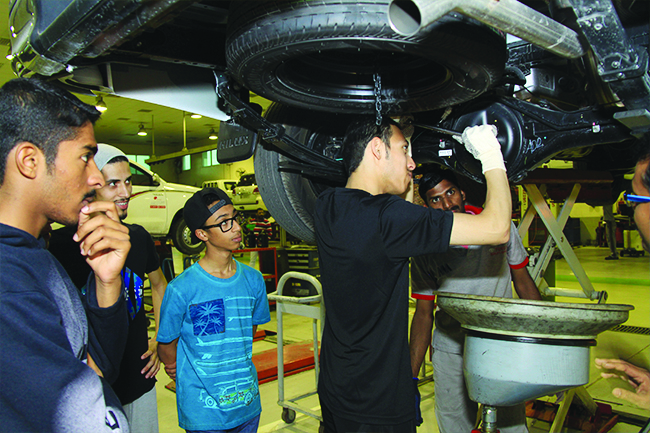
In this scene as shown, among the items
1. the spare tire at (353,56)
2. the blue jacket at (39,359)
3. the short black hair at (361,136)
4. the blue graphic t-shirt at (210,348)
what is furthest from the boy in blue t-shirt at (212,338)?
the blue jacket at (39,359)

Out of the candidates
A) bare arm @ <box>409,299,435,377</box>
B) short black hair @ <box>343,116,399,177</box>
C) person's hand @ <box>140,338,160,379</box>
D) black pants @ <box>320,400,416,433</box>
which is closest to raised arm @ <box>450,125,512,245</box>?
short black hair @ <box>343,116,399,177</box>

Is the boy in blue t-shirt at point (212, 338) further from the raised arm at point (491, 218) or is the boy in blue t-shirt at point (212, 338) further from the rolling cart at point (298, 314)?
the raised arm at point (491, 218)

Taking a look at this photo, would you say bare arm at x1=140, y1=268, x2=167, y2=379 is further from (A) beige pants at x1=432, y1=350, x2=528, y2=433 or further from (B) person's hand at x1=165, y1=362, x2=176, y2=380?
(A) beige pants at x1=432, y1=350, x2=528, y2=433

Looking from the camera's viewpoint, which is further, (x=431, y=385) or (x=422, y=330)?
(x=431, y=385)

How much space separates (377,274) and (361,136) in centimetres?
58

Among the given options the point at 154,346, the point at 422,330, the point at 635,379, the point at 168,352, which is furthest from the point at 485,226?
the point at 154,346

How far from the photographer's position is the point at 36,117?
100 centimetres

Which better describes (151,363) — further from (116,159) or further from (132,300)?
(116,159)

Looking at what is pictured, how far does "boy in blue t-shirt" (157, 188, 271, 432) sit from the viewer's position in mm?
1920

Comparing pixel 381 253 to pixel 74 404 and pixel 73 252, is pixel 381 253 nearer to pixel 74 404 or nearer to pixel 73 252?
pixel 74 404

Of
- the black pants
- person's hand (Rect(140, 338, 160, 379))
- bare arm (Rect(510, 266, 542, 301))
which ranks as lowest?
the black pants

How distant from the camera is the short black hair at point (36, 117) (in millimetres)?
972

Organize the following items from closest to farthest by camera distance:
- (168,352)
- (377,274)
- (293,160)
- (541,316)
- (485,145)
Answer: (541,316), (377,274), (485,145), (168,352), (293,160)

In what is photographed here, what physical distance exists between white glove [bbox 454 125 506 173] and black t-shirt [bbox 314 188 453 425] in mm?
367
